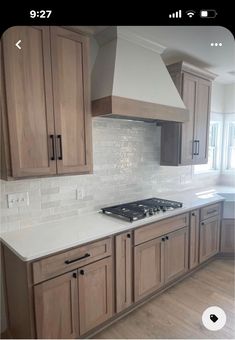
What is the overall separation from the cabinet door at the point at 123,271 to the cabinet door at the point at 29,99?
2.78 ft

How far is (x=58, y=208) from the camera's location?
205 cm

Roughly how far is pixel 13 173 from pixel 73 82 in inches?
32.7

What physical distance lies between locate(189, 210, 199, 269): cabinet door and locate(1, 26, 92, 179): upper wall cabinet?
1.45 meters

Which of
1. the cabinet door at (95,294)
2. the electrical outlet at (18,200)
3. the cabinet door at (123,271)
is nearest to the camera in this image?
the cabinet door at (95,294)

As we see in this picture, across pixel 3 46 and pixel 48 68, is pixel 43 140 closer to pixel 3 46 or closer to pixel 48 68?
pixel 48 68

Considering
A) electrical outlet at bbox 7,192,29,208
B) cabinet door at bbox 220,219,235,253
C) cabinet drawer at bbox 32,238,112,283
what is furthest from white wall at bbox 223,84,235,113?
electrical outlet at bbox 7,192,29,208

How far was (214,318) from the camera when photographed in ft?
7.06

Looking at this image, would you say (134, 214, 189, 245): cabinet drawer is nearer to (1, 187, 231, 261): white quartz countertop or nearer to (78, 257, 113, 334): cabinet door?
(1, 187, 231, 261): white quartz countertop

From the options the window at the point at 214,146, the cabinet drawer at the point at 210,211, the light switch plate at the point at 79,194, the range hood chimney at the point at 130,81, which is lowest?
the cabinet drawer at the point at 210,211

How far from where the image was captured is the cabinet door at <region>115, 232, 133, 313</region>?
6.09 ft

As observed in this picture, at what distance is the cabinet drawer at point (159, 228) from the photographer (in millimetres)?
2000
